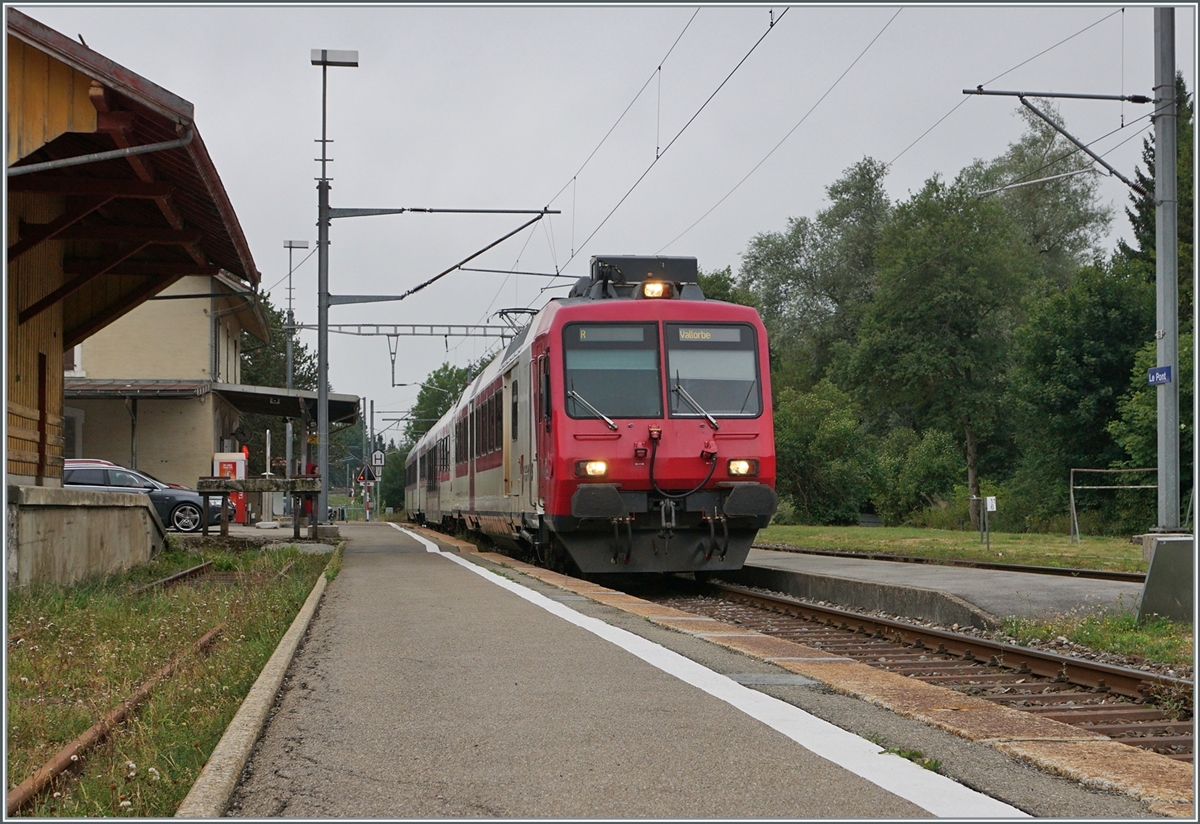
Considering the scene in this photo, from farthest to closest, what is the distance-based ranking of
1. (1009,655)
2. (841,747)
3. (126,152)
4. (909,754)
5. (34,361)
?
1. (34,361)
2. (126,152)
3. (1009,655)
4. (841,747)
5. (909,754)

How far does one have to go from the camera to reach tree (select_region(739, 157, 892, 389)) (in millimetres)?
61594

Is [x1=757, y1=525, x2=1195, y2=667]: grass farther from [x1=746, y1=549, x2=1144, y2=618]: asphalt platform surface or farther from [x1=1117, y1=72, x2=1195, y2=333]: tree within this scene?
[x1=1117, y1=72, x2=1195, y2=333]: tree

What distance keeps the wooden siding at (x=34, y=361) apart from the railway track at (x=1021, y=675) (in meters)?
8.98

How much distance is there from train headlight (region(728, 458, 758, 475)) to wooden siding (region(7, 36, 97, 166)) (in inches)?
289

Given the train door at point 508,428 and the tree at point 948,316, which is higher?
the tree at point 948,316

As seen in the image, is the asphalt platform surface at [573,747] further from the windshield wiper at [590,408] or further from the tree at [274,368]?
the tree at [274,368]

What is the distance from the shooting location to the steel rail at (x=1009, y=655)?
25.1 ft

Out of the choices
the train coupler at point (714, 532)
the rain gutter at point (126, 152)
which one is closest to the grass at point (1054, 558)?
the train coupler at point (714, 532)

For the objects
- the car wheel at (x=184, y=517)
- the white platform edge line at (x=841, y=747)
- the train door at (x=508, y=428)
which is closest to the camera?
the white platform edge line at (x=841, y=747)

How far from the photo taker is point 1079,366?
38594mm

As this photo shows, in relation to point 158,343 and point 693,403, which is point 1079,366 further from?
point 693,403

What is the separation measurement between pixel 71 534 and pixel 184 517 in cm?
1596

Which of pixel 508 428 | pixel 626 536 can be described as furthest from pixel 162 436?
pixel 626 536

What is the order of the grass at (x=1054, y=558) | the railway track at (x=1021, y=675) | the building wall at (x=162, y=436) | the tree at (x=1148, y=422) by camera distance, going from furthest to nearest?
the building wall at (x=162, y=436) < the tree at (x=1148, y=422) < the grass at (x=1054, y=558) < the railway track at (x=1021, y=675)
